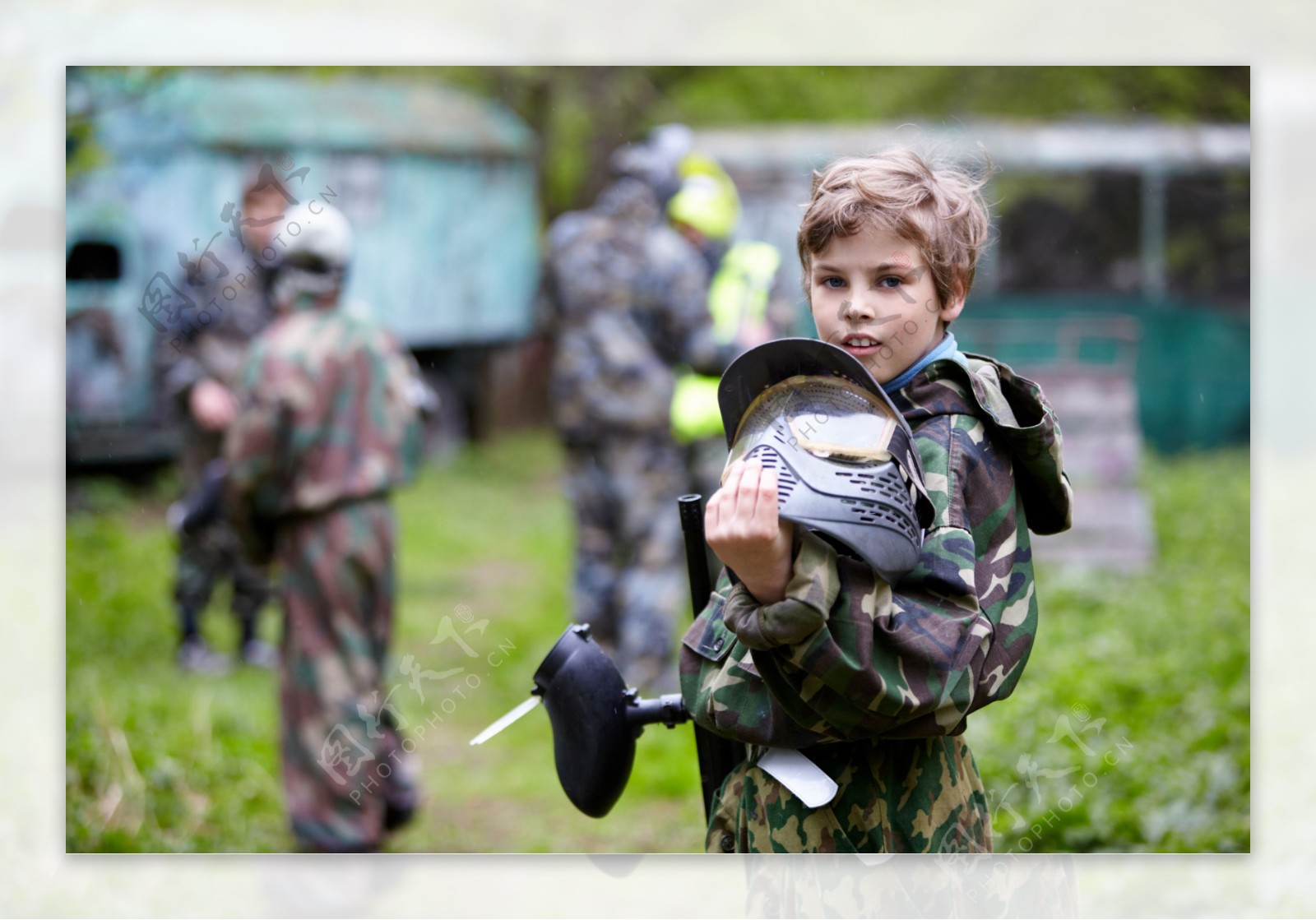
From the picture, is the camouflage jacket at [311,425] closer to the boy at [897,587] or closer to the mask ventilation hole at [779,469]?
the boy at [897,587]

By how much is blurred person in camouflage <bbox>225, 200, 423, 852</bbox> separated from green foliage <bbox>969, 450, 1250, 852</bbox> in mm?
2055

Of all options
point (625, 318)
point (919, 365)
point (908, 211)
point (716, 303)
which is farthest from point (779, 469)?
point (625, 318)

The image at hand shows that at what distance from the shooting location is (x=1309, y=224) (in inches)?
239

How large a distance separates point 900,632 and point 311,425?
10.0 feet

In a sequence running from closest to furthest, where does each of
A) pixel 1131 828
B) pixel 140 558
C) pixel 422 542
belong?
pixel 1131 828 < pixel 140 558 < pixel 422 542

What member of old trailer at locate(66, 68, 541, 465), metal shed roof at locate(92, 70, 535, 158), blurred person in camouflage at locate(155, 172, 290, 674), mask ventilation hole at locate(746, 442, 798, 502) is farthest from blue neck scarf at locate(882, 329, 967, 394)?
metal shed roof at locate(92, 70, 535, 158)

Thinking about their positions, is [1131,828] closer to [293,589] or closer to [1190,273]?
[293,589]

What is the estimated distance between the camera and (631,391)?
6895 millimetres

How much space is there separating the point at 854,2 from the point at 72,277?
6899 mm

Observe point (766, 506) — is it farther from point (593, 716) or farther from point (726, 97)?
point (726, 97)

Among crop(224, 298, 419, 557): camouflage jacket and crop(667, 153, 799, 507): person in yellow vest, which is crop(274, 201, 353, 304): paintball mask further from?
crop(667, 153, 799, 507): person in yellow vest

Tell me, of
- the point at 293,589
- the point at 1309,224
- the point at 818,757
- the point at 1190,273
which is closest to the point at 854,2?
the point at 1190,273

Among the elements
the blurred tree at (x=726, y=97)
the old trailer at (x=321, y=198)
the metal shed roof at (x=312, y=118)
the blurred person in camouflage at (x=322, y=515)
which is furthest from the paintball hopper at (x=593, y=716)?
the blurred tree at (x=726, y=97)

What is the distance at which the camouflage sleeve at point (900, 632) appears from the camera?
69.9 inches
